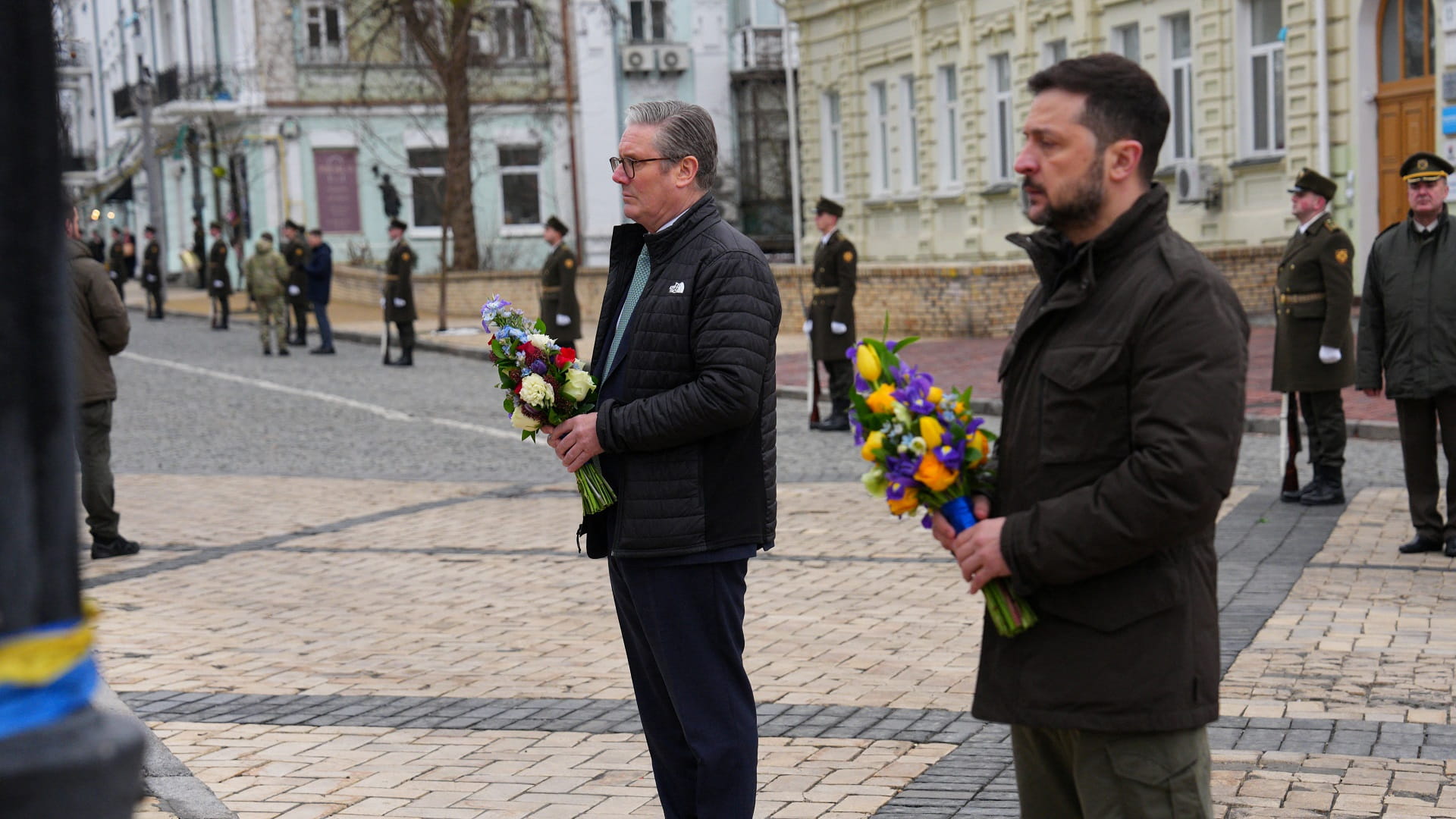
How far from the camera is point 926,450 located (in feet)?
10.2

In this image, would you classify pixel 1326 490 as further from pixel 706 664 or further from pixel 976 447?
pixel 976 447

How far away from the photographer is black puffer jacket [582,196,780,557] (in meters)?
4.19

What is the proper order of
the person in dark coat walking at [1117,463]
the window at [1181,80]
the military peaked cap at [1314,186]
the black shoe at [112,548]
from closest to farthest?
the person in dark coat walking at [1117,463] < the black shoe at [112,548] < the military peaked cap at [1314,186] < the window at [1181,80]

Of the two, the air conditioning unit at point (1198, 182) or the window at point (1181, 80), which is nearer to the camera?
the air conditioning unit at point (1198, 182)

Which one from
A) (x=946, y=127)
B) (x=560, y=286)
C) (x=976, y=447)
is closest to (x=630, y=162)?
(x=976, y=447)

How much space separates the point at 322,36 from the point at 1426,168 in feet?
133

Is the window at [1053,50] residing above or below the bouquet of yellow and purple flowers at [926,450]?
above

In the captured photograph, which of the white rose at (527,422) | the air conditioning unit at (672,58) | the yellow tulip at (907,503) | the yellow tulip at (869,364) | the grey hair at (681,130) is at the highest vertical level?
the air conditioning unit at (672,58)

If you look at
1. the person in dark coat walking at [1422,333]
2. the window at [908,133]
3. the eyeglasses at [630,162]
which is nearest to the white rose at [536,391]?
the eyeglasses at [630,162]

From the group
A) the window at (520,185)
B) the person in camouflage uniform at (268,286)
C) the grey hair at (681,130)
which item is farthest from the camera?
the window at (520,185)

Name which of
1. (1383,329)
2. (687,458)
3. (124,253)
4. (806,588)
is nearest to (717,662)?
(687,458)

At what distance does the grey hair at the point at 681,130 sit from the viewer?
14.1ft

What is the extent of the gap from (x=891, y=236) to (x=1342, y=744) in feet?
95.4

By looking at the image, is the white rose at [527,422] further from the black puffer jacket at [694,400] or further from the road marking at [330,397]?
the road marking at [330,397]
